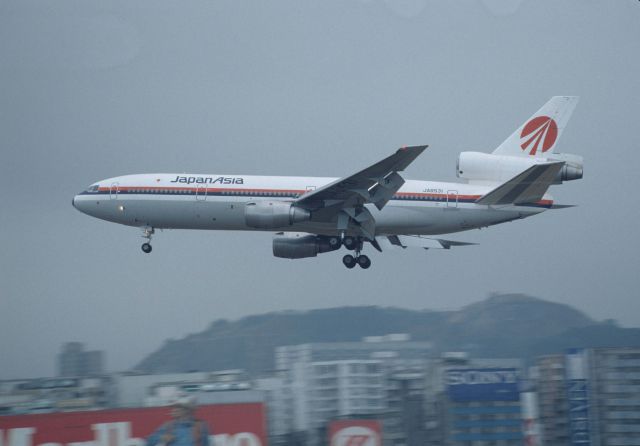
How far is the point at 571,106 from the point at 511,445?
23.7 m

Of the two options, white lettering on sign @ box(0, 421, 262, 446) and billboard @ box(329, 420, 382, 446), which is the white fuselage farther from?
white lettering on sign @ box(0, 421, 262, 446)

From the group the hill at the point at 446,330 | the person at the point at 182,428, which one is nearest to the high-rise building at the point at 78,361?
the hill at the point at 446,330

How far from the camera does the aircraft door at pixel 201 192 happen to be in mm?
51312

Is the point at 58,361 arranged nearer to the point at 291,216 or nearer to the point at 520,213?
the point at 291,216

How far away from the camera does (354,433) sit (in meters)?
52.1

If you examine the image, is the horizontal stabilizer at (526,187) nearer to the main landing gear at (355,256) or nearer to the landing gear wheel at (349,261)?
the main landing gear at (355,256)

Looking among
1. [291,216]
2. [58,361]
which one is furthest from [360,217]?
[58,361]

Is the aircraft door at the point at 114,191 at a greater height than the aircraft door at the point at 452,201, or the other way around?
the aircraft door at the point at 114,191

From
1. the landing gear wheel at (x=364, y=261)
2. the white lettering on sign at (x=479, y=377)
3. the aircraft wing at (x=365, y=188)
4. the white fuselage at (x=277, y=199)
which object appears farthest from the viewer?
the white lettering on sign at (x=479, y=377)

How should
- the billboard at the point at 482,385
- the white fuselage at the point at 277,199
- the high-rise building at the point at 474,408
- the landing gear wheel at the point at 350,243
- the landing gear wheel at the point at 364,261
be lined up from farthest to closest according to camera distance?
the billboard at the point at 482,385 < the high-rise building at the point at 474,408 < the landing gear wheel at the point at 364,261 < the landing gear wheel at the point at 350,243 < the white fuselage at the point at 277,199

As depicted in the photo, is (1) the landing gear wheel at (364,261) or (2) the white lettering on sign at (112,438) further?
(1) the landing gear wheel at (364,261)

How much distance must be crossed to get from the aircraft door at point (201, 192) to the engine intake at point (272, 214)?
9.73 feet

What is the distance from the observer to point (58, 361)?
253ft

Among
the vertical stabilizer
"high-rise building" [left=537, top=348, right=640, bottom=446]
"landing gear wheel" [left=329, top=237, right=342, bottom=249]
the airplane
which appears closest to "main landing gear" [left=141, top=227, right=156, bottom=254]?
the airplane
